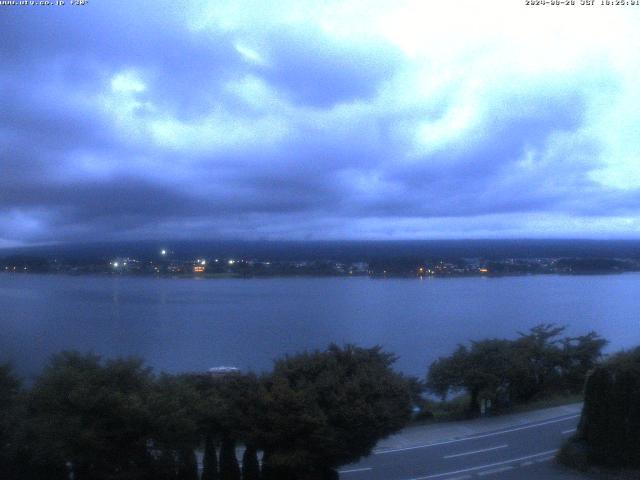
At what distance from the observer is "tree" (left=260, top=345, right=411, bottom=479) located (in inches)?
465

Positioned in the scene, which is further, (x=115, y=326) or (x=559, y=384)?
(x=115, y=326)

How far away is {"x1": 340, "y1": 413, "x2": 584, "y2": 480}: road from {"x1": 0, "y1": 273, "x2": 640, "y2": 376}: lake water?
13.2 ft

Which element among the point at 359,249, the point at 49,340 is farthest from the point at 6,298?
the point at 359,249

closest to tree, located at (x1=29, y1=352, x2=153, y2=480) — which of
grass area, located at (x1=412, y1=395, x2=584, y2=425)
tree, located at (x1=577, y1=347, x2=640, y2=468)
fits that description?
tree, located at (x1=577, y1=347, x2=640, y2=468)

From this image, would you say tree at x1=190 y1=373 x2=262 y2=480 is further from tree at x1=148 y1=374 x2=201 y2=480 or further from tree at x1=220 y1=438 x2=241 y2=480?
tree at x1=148 y1=374 x2=201 y2=480

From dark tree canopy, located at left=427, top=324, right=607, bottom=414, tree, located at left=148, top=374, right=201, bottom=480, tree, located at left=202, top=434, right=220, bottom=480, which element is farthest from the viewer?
dark tree canopy, located at left=427, top=324, right=607, bottom=414

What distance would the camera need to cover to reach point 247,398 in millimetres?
12484

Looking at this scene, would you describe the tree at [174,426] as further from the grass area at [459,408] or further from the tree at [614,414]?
the grass area at [459,408]

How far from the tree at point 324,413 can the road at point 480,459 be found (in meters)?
3.28

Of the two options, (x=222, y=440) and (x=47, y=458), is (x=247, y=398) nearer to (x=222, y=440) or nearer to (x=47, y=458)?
(x=222, y=440)

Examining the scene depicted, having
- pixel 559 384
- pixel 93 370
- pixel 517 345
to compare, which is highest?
pixel 93 370

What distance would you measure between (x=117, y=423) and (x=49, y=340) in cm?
1452

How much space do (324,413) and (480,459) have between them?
6.37 meters

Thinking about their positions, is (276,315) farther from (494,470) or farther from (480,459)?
(494,470)
